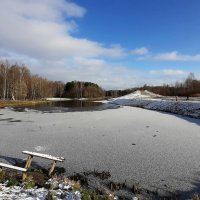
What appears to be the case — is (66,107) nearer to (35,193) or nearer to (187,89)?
(35,193)

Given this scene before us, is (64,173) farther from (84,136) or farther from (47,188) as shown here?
(84,136)

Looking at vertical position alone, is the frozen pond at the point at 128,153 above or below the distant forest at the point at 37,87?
below

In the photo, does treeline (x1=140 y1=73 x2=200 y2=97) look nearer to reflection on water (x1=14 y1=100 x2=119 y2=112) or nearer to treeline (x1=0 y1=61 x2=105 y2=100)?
reflection on water (x1=14 y1=100 x2=119 y2=112)

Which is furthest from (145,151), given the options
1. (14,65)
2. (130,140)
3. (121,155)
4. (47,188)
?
(14,65)

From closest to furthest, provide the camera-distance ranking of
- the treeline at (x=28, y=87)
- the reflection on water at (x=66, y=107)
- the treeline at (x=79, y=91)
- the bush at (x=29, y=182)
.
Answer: the bush at (x=29, y=182) → the reflection on water at (x=66, y=107) → the treeline at (x=28, y=87) → the treeline at (x=79, y=91)

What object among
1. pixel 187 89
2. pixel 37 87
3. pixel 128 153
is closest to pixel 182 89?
pixel 187 89

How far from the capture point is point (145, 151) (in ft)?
40.2

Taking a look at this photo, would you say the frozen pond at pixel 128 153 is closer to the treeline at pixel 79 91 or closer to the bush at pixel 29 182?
the bush at pixel 29 182

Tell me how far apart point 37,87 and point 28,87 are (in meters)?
7.30

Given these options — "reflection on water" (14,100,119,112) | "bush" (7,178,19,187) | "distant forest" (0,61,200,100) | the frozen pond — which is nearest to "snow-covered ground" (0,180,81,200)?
"bush" (7,178,19,187)

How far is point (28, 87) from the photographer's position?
95.4 m

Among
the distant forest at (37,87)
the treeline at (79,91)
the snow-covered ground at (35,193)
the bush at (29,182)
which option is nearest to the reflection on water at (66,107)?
the distant forest at (37,87)

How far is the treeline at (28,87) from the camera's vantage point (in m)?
75.2

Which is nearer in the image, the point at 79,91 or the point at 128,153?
the point at 128,153
